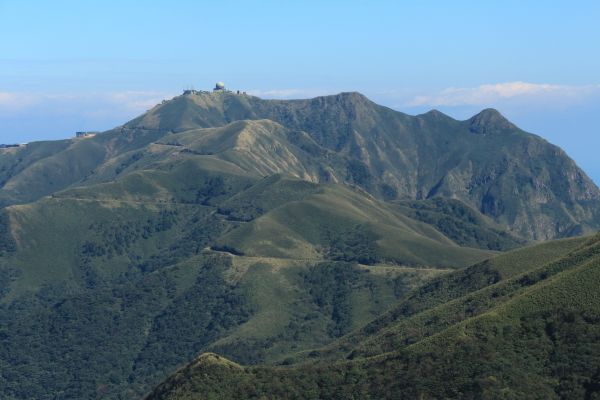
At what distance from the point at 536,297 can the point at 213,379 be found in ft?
211

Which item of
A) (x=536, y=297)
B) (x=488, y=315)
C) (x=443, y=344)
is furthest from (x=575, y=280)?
(x=443, y=344)

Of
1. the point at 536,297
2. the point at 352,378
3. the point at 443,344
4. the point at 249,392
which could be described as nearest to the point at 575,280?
the point at 536,297

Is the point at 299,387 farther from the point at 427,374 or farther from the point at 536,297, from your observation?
the point at 536,297

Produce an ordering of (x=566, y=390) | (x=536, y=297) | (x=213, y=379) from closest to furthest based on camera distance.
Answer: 1. (x=566, y=390)
2. (x=213, y=379)
3. (x=536, y=297)

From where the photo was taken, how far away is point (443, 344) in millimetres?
175250

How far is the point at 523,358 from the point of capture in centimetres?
17125

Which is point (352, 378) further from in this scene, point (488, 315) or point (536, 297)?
point (536, 297)

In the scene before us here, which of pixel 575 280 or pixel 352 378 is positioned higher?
pixel 575 280

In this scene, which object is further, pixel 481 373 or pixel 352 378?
pixel 352 378

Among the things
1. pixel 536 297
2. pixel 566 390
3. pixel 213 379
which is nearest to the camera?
pixel 566 390

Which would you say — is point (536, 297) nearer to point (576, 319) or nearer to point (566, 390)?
point (576, 319)

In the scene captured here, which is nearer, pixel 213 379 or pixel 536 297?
pixel 213 379

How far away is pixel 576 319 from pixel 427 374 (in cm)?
3078

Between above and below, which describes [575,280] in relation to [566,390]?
above
